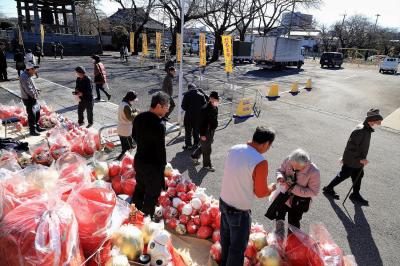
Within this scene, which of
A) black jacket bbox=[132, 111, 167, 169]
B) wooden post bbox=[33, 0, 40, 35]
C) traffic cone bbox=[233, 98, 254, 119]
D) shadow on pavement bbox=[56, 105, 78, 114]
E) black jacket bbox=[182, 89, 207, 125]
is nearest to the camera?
black jacket bbox=[132, 111, 167, 169]

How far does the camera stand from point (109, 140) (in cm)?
707

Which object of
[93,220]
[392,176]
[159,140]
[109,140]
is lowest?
[392,176]

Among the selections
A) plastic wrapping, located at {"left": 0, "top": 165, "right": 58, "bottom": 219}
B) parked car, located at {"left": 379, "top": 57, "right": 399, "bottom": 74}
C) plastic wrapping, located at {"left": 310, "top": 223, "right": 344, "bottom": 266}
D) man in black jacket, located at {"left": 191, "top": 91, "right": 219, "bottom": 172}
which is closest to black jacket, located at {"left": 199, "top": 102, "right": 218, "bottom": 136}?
man in black jacket, located at {"left": 191, "top": 91, "right": 219, "bottom": 172}

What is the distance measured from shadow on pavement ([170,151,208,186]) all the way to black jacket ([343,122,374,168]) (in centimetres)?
280

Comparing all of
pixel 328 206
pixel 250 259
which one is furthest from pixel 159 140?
pixel 328 206

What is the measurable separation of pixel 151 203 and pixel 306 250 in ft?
6.63

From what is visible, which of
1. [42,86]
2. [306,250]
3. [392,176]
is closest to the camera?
[306,250]

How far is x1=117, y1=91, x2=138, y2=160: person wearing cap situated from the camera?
566cm

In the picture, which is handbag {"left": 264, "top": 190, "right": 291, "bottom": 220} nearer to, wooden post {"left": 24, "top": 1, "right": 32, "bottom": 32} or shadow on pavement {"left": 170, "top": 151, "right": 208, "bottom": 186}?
shadow on pavement {"left": 170, "top": 151, "right": 208, "bottom": 186}

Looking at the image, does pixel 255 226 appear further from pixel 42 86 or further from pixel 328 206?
pixel 42 86

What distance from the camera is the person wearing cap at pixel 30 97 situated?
695cm

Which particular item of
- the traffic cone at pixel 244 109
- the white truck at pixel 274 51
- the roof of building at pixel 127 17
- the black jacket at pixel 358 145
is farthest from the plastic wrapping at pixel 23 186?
the roof of building at pixel 127 17

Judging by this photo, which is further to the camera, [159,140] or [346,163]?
[346,163]

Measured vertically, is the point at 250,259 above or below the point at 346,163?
below
